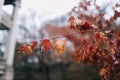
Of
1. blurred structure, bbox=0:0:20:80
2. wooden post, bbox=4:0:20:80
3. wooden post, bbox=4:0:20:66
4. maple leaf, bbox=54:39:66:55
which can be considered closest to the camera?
maple leaf, bbox=54:39:66:55

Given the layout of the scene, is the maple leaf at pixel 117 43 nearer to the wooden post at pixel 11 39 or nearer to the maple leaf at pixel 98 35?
the maple leaf at pixel 98 35

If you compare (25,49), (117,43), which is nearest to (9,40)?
(25,49)

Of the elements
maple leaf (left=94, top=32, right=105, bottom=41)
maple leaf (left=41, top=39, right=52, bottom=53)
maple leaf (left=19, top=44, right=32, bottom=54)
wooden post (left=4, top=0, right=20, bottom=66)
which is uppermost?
wooden post (left=4, top=0, right=20, bottom=66)

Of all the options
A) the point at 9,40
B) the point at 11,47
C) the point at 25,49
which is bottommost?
the point at 25,49

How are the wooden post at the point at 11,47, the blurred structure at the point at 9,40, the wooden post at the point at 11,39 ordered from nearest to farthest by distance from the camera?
the blurred structure at the point at 9,40
the wooden post at the point at 11,47
the wooden post at the point at 11,39

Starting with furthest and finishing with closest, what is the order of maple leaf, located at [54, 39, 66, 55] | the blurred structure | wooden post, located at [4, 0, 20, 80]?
wooden post, located at [4, 0, 20, 80], the blurred structure, maple leaf, located at [54, 39, 66, 55]

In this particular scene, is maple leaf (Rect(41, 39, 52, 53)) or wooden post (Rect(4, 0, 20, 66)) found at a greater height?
wooden post (Rect(4, 0, 20, 66))

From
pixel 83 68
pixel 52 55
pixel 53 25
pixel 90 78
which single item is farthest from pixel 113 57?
pixel 53 25

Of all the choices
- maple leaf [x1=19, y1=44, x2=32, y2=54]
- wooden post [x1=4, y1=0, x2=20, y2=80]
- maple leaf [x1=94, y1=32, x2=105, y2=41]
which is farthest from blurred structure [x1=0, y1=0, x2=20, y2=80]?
maple leaf [x1=94, y1=32, x2=105, y2=41]

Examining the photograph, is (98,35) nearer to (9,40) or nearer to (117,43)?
(117,43)

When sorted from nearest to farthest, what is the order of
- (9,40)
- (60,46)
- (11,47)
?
1. (60,46)
2. (9,40)
3. (11,47)

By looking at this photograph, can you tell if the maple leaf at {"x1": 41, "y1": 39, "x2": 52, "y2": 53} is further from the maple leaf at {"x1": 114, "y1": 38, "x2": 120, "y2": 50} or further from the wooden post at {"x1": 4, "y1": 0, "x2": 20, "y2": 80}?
the wooden post at {"x1": 4, "y1": 0, "x2": 20, "y2": 80}

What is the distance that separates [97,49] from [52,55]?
28891 mm

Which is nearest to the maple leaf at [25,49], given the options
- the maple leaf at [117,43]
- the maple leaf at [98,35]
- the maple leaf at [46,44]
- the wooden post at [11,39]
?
the maple leaf at [46,44]
